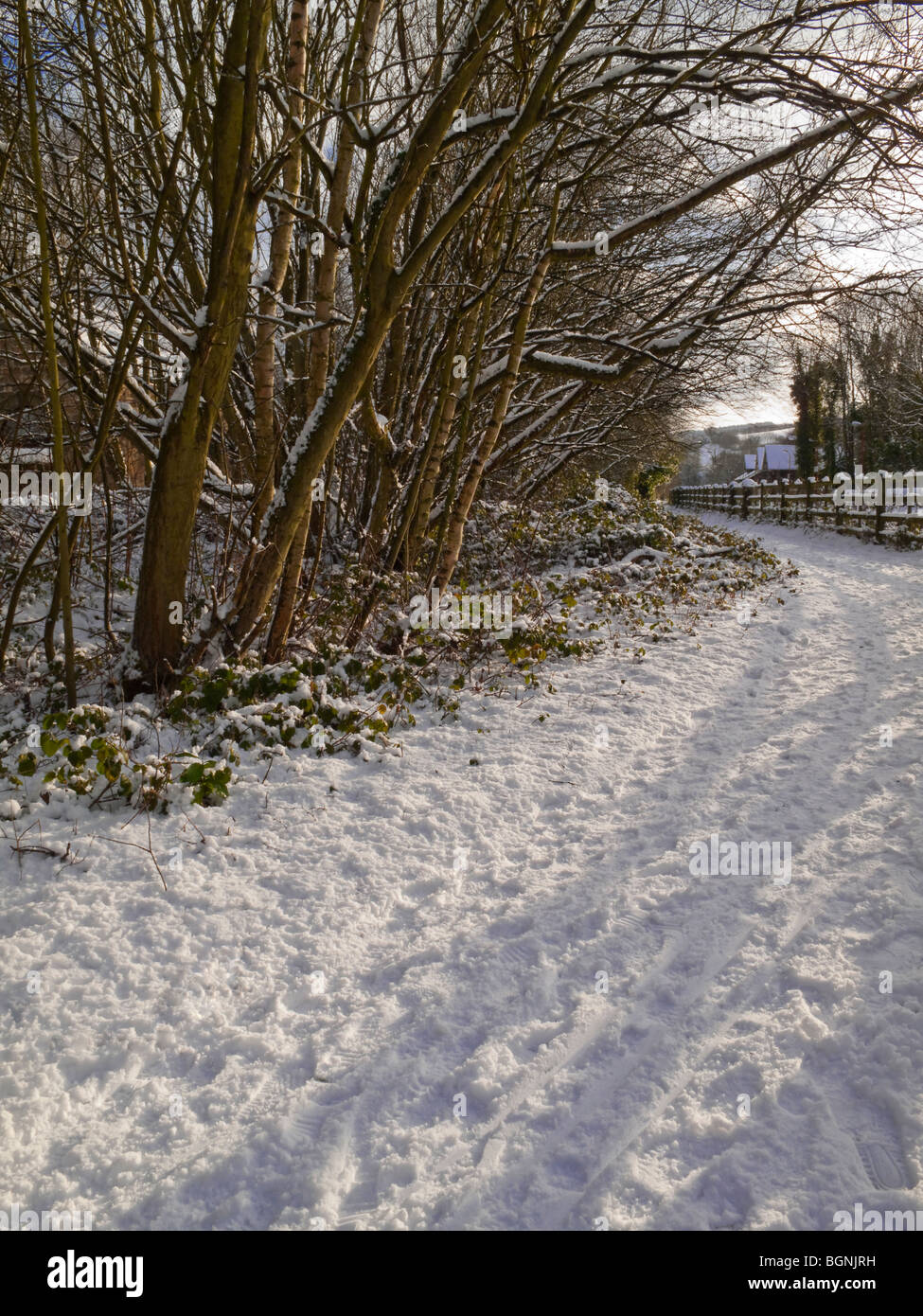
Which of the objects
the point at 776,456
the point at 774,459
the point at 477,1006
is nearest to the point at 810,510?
the point at 477,1006

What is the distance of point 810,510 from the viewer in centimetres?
1967

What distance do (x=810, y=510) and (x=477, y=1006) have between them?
20.4 metres

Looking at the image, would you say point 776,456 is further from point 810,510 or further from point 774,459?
point 810,510

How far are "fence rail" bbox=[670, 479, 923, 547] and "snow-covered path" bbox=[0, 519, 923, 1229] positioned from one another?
12.9 meters

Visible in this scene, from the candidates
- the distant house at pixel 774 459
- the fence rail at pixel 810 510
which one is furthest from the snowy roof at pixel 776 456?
the fence rail at pixel 810 510

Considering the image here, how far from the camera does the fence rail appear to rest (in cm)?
1476

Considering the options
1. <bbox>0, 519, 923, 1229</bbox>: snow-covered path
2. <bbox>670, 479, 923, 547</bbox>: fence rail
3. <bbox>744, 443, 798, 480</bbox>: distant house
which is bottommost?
<bbox>0, 519, 923, 1229</bbox>: snow-covered path

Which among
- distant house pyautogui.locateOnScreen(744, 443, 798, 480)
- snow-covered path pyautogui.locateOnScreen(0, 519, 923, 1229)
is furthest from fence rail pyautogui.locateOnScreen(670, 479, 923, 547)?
distant house pyautogui.locateOnScreen(744, 443, 798, 480)

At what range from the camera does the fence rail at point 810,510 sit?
14.8m

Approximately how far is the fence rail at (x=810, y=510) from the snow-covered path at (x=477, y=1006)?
12.9 meters

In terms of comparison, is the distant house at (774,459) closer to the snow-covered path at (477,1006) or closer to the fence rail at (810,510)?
the fence rail at (810,510)

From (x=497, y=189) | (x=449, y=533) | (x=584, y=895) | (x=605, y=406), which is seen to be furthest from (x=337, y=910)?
(x=605, y=406)

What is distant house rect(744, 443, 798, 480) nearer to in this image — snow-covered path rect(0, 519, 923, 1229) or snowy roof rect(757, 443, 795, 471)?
snowy roof rect(757, 443, 795, 471)
